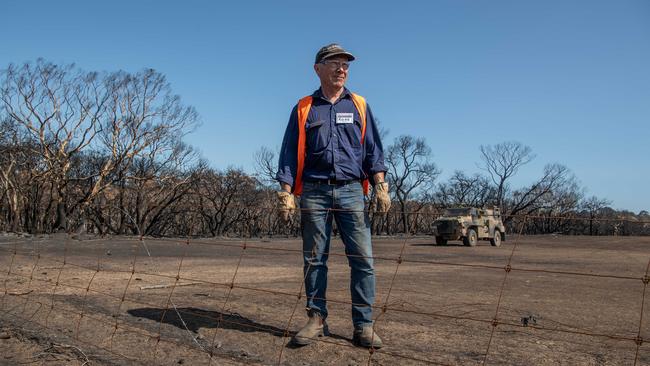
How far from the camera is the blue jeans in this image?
3.78 meters

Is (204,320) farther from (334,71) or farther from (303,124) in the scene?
(334,71)

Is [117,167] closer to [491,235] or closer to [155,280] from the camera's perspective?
[491,235]

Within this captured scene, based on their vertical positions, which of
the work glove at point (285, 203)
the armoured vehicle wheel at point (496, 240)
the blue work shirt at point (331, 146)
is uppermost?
the blue work shirt at point (331, 146)

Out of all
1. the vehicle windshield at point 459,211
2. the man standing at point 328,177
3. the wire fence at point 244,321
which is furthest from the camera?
the vehicle windshield at point 459,211

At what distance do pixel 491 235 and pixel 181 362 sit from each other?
2381 cm

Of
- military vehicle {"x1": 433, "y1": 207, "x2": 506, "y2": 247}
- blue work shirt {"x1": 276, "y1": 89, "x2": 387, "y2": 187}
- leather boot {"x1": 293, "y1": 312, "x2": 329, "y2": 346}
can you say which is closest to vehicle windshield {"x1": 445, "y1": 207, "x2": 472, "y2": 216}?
military vehicle {"x1": 433, "y1": 207, "x2": 506, "y2": 247}

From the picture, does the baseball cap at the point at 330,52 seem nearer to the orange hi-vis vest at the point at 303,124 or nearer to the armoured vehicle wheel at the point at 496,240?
the orange hi-vis vest at the point at 303,124

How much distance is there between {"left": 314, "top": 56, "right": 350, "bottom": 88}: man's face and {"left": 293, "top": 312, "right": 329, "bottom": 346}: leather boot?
1.61 meters

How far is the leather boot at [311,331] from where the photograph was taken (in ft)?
12.1

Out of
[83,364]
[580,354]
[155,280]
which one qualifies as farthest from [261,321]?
[155,280]

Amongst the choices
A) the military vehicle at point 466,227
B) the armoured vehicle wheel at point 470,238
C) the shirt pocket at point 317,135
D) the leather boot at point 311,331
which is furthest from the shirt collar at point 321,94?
the armoured vehicle wheel at point 470,238

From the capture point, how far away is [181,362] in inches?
137

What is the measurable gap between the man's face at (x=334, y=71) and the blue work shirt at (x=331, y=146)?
0.11 metres

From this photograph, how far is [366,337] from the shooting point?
363cm
